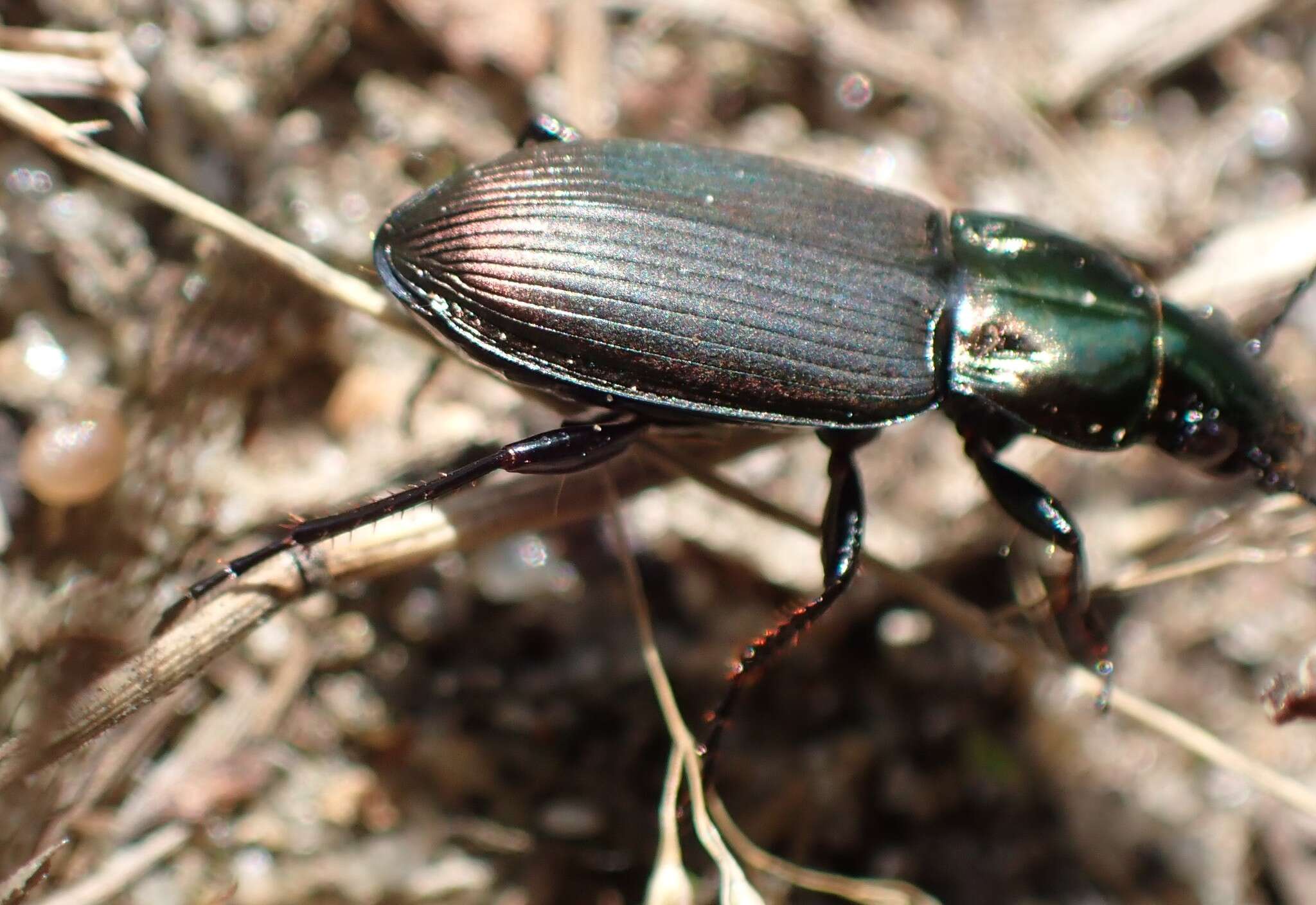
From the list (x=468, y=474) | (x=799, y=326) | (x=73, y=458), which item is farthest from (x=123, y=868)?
(x=799, y=326)

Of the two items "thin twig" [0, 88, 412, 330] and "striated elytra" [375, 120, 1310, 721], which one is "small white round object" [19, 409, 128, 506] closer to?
"thin twig" [0, 88, 412, 330]

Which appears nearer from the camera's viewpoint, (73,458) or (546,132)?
(73,458)

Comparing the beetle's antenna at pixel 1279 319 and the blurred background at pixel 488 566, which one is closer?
the blurred background at pixel 488 566

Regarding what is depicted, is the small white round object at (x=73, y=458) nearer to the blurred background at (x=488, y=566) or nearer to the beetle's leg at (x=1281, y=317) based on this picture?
the blurred background at (x=488, y=566)

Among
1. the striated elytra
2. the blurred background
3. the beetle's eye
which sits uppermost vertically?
the striated elytra

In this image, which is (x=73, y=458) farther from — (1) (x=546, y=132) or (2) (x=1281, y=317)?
(2) (x=1281, y=317)

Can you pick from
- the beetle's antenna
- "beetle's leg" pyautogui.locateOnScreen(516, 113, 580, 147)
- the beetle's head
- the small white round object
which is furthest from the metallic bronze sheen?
the beetle's antenna

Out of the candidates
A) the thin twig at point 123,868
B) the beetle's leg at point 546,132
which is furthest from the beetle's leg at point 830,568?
the thin twig at point 123,868
